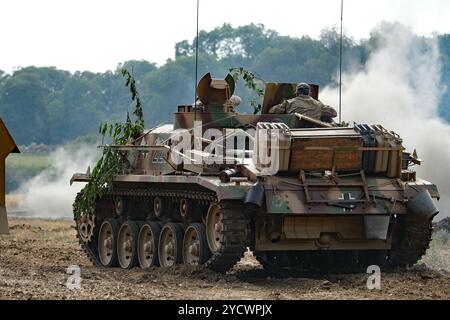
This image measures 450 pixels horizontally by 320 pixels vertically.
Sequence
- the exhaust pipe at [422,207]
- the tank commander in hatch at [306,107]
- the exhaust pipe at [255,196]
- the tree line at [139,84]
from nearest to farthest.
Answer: the exhaust pipe at [255,196], the exhaust pipe at [422,207], the tank commander in hatch at [306,107], the tree line at [139,84]

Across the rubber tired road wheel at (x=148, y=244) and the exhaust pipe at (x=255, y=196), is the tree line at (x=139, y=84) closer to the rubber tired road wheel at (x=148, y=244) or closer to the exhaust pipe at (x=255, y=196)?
the rubber tired road wheel at (x=148, y=244)

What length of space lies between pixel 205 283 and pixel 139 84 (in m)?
55.9

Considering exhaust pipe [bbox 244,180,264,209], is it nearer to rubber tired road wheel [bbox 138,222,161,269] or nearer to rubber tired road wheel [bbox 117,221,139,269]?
rubber tired road wheel [bbox 138,222,161,269]

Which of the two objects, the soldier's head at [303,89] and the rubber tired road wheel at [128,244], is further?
the rubber tired road wheel at [128,244]

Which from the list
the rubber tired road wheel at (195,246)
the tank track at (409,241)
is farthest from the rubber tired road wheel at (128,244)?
the tank track at (409,241)

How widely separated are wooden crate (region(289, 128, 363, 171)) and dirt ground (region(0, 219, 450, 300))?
4.27 feet

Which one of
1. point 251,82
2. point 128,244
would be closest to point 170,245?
point 128,244

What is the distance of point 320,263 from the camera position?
20000mm

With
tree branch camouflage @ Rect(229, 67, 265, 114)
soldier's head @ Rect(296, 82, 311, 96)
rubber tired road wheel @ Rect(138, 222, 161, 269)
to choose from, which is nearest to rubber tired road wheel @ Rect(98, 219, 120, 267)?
rubber tired road wheel @ Rect(138, 222, 161, 269)

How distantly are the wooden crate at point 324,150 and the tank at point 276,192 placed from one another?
12 millimetres

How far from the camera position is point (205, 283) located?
17.5m

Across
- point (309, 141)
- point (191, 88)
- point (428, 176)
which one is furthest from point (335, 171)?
point (191, 88)

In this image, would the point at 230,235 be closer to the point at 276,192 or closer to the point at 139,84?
the point at 276,192

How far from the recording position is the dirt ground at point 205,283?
15477mm
